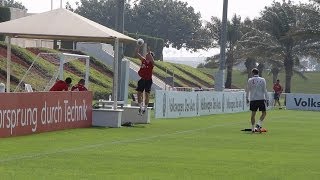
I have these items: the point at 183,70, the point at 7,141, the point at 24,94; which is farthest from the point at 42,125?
the point at 183,70

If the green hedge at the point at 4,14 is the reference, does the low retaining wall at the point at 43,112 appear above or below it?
below

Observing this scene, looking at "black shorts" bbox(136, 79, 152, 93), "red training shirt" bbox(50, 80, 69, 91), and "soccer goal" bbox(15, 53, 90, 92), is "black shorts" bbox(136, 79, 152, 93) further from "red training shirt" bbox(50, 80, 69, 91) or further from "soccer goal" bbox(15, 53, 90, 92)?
"soccer goal" bbox(15, 53, 90, 92)

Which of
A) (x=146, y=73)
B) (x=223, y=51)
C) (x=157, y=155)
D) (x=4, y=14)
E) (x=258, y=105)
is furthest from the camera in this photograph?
(x=4, y=14)

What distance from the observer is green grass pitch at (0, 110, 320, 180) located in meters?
14.3

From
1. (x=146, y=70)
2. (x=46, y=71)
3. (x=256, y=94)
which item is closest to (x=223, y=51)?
(x=46, y=71)

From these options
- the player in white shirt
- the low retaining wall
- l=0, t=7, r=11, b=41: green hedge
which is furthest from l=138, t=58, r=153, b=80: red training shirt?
l=0, t=7, r=11, b=41: green hedge

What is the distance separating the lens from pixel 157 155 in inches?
700

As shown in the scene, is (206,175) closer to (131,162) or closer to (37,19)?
(131,162)

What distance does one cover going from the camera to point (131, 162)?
16094mm

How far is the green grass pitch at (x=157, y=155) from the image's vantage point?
47.0 ft

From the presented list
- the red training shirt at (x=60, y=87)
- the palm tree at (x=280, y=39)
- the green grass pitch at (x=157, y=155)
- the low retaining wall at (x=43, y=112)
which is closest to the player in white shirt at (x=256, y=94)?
the green grass pitch at (x=157, y=155)

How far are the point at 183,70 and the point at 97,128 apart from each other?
66905mm

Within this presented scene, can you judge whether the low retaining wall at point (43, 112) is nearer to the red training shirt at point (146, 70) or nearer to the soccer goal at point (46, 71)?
the red training shirt at point (146, 70)

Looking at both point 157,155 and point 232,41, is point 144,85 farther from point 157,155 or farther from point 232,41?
point 232,41
